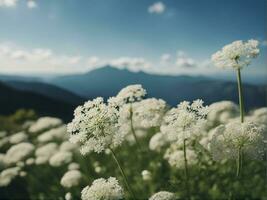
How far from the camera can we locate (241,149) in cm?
532

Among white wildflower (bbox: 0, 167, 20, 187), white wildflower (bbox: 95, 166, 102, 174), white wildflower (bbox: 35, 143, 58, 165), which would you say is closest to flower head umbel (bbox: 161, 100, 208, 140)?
white wildflower (bbox: 95, 166, 102, 174)

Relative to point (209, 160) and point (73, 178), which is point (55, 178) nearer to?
point (73, 178)

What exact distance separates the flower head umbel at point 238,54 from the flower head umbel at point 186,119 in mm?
600

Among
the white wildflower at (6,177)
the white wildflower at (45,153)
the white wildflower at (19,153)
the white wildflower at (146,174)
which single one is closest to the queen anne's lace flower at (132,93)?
the white wildflower at (146,174)

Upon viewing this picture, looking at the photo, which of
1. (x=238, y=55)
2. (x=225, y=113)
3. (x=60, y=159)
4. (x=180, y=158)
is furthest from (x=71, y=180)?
(x=238, y=55)

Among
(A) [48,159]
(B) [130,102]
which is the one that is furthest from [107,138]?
(A) [48,159]

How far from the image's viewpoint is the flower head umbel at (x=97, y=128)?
5.02m

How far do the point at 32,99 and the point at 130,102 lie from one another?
64627mm

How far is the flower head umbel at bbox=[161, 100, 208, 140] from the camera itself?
5293 mm

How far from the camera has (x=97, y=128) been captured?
5000mm

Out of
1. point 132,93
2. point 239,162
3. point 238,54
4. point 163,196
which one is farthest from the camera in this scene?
point 132,93

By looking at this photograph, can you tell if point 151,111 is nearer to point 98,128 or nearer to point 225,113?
point 98,128

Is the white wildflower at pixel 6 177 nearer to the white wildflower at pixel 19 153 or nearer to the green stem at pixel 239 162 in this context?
the white wildflower at pixel 19 153

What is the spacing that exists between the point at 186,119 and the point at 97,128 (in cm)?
106
